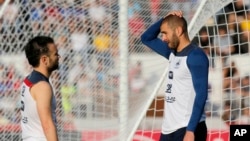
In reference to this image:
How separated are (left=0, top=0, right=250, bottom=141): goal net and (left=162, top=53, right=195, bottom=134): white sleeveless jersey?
1.40 meters

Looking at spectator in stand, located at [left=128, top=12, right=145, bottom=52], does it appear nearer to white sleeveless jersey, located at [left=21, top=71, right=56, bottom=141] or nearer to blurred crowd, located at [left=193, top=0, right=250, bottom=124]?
blurred crowd, located at [left=193, top=0, right=250, bottom=124]

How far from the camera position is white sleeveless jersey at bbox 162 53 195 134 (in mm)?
5012

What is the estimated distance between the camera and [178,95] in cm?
507

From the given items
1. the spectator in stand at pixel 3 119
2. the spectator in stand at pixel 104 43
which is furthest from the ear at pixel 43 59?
the spectator in stand at pixel 3 119

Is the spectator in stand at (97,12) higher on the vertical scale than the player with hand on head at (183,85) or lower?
higher

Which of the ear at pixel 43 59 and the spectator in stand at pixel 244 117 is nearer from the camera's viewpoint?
the ear at pixel 43 59

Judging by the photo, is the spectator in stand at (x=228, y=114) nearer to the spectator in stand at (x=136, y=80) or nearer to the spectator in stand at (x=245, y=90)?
the spectator in stand at (x=245, y=90)

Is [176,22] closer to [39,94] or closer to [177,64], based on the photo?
[177,64]

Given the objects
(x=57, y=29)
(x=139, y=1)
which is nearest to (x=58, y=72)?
(x=57, y=29)

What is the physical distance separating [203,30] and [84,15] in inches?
46.0

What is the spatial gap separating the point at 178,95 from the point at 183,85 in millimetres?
79

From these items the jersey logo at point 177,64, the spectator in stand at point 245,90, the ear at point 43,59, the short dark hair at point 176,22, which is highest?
the short dark hair at point 176,22

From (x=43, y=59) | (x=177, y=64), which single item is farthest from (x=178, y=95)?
(x=43, y=59)

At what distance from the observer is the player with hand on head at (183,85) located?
15.9 ft
